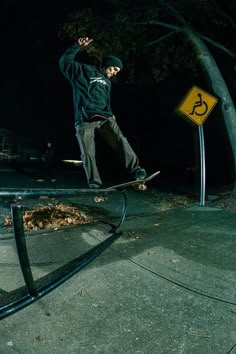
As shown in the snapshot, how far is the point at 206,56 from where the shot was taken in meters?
10.1

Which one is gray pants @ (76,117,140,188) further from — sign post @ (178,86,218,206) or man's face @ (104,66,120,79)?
sign post @ (178,86,218,206)

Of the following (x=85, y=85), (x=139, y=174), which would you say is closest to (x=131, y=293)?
(x=139, y=174)

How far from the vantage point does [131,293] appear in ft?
12.3

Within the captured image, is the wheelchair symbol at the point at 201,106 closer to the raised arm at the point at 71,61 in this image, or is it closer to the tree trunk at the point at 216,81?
the tree trunk at the point at 216,81

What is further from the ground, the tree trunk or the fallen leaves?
the tree trunk

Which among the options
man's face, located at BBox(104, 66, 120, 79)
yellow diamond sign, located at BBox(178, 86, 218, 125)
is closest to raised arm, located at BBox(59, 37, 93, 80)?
man's face, located at BBox(104, 66, 120, 79)

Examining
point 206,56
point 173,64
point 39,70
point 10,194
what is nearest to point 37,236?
point 10,194

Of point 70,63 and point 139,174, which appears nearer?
point 70,63

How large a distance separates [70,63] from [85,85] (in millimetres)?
380

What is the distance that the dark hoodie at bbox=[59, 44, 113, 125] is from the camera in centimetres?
529

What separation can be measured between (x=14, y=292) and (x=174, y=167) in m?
14.9

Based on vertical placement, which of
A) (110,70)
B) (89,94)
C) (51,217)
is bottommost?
(51,217)

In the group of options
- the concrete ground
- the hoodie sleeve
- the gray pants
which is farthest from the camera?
the gray pants

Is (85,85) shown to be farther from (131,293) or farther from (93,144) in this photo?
(131,293)
